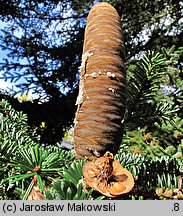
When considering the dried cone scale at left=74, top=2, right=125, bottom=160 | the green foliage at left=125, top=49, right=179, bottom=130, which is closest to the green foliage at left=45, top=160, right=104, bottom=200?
the dried cone scale at left=74, top=2, right=125, bottom=160

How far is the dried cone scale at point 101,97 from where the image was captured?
1.09 feet

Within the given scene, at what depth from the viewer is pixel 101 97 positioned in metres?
0.33

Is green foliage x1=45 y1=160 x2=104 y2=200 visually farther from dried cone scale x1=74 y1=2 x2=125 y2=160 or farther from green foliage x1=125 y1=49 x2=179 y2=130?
green foliage x1=125 y1=49 x2=179 y2=130

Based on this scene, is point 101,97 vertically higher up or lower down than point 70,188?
higher up

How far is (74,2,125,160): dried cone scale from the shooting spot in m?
0.33

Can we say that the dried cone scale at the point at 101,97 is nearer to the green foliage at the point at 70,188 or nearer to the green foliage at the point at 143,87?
the green foliage at the point at 70,188

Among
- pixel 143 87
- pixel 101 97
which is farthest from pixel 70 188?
pixel 143 87

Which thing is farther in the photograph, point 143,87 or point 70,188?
point 143,87

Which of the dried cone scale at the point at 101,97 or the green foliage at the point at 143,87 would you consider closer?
the dried cone scale at the point at 101,97

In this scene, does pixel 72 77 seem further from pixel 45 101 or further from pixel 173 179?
pixel 173 179

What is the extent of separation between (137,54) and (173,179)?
202 centimetres

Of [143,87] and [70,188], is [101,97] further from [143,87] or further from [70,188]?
[143,87]

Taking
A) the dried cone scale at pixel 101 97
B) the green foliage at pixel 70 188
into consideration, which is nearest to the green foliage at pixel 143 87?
the dried cone scale at pixel 101 97
